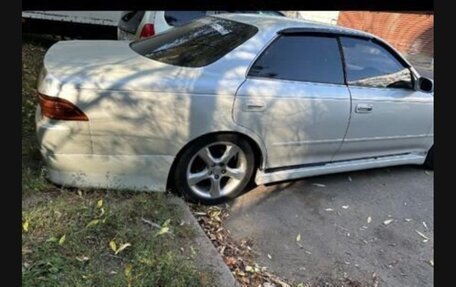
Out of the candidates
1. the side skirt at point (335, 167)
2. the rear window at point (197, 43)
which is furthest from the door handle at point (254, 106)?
the side skirt at point (335, 167)

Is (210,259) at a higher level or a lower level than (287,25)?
lower

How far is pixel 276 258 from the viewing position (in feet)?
10.4

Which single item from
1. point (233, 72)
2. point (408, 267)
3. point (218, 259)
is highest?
point (233, 72)

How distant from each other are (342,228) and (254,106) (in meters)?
1.30

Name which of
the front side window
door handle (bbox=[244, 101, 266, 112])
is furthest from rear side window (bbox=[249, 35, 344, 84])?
door handle (bbox=[244, 101, 266, 112])

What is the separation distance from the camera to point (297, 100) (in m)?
3.63

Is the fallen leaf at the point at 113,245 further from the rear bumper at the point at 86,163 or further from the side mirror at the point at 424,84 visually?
the side mirror at the point at 424,84

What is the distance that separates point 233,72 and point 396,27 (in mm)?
16468

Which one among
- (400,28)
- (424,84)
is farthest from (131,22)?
(400,28)

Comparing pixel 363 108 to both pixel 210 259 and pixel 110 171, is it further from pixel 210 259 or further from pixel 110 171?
pixel 110 171

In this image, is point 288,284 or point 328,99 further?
point 328,99

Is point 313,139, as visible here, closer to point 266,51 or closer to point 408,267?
point 266,51
